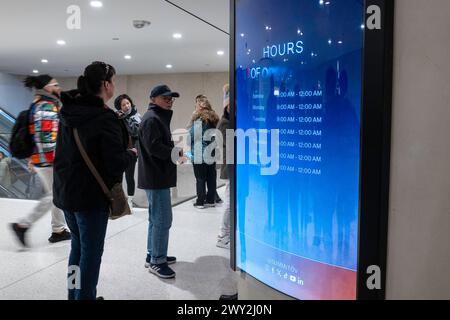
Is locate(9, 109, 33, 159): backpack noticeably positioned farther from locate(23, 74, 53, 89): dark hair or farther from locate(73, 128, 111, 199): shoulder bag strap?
locate(73, 128, 111, 199): shoulder bag strap

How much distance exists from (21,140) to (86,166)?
1.05m

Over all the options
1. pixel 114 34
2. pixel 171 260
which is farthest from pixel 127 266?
pixel 114 34

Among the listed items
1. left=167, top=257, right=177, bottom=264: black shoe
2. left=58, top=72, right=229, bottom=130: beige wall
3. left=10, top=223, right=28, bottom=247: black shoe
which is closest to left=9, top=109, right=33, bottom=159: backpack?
left=10, top=223, right=28, bottom=247: black shoe

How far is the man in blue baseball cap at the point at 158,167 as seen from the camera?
9.99 feet

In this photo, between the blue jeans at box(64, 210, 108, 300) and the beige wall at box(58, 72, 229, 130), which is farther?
the beige wall at box(58, 72, 229, 130)

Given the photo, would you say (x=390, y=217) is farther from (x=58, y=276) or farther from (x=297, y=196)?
(x=58, y=276)

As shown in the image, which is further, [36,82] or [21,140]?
[36,82]

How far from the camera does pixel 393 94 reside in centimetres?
139

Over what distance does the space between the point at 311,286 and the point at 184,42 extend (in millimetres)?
8057

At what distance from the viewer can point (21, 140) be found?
2926mm

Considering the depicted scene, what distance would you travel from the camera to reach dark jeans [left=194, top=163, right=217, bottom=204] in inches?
223

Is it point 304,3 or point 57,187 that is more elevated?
point 304,3

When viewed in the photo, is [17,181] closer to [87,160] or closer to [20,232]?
[20,232]
